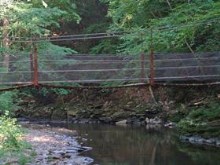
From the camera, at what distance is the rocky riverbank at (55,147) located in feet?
28.5

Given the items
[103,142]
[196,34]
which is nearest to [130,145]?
[103,142]

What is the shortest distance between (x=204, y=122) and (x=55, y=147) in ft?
12.0

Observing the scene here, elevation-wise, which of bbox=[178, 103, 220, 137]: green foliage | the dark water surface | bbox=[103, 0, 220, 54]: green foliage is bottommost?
the dark water surface

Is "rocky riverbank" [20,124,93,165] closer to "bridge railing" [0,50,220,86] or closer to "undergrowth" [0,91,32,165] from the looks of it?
"undergrowth" [0,91,32,165]

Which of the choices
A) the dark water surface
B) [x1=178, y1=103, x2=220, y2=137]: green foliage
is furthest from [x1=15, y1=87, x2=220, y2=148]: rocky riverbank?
the dark water surface

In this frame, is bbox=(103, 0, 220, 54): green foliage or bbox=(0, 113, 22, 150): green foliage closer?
bbox=(0, 113, 22, 150): green foliage

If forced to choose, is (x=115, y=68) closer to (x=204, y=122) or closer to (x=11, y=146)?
(x=11, y=146)

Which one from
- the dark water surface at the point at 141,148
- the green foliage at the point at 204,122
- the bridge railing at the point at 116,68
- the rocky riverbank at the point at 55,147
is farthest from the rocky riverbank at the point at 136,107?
the bridge railing at the point at 116,68

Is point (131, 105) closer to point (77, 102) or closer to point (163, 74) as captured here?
point (77, 102)

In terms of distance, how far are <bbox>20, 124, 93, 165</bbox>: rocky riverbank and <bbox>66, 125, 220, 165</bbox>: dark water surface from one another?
281 millimetres

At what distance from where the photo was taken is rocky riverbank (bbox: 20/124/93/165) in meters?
8.67

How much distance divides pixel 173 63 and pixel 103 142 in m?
5.18

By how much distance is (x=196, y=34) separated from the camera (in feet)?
35.1

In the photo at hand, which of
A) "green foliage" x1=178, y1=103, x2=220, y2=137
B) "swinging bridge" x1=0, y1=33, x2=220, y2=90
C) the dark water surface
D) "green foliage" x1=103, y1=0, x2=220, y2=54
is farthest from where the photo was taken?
"green foliage" x1=178, y1=103, x2=220, y2=137
